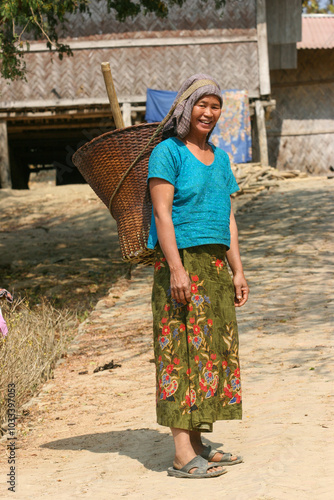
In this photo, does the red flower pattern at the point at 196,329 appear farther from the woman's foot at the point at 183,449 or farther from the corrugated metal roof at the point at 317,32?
the corrugated metal roof at the point at 317,32

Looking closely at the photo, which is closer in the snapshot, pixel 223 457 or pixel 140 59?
pixel 223 457

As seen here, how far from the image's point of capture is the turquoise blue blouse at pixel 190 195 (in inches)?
136

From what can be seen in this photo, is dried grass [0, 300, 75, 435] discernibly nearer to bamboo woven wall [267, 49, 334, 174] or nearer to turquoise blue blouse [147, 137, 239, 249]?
turquoise blue blouse [147, 137, 239, 249]

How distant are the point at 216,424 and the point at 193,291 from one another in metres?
1.40

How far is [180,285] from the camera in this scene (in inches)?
132

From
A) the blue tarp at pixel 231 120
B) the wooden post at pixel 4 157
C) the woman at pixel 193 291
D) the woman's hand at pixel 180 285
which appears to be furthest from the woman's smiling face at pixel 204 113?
the wooden post at pixel 4 157

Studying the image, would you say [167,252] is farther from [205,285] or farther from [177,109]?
[177,109]

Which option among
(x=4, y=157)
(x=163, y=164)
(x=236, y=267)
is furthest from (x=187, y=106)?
(x=4, y=157)

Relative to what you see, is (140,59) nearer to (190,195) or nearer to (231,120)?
(231,120)

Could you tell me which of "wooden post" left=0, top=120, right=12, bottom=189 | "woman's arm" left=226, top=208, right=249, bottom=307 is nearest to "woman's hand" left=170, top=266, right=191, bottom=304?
"woman's arm" left=226, top=208, right=249, bottom=307

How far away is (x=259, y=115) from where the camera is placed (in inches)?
623

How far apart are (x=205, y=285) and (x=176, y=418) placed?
0.65m

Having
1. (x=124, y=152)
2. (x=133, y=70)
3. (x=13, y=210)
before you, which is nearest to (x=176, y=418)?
(x=124, y=152)

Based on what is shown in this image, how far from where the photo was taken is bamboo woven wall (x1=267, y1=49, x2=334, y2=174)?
717 inches
